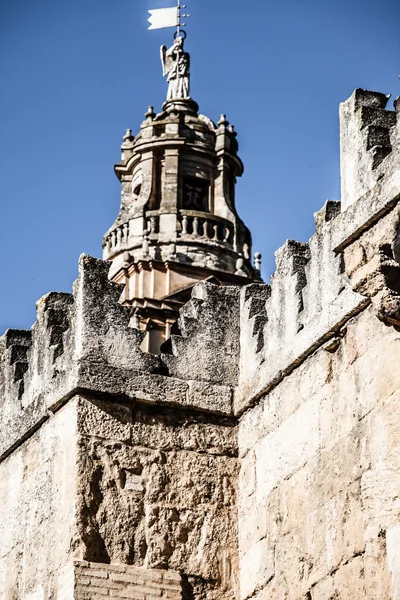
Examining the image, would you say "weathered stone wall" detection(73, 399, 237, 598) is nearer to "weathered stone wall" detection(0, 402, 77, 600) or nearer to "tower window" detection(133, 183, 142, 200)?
"weathered stone wall" detection(0, 402, 77, 600)

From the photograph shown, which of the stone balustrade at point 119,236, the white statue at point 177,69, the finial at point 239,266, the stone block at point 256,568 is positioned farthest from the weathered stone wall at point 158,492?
the white statue at point 177,69

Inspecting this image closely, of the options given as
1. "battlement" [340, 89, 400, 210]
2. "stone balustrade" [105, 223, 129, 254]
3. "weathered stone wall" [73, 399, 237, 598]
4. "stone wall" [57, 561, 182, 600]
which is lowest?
"stone wall" [57, 561, 182, 600]

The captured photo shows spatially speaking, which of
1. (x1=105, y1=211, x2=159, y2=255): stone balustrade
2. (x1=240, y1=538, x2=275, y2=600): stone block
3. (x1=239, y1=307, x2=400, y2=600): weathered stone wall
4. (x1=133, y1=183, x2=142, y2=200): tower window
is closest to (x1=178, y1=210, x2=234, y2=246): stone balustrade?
(x1=105, y1=211, x2=159, y2=255): stone balustrade

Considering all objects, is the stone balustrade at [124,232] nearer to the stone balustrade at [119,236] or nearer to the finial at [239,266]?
the stone balustrade at [119,236]

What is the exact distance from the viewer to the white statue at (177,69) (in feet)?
142

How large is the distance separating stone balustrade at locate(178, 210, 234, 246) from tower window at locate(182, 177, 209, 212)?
929mm

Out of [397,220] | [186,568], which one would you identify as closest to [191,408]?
[186,568]

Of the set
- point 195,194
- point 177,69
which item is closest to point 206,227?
point 195,194

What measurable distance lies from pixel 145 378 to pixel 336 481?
5.91 feet

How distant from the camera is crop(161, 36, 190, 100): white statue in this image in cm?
4316

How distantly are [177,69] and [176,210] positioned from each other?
4.71 metres

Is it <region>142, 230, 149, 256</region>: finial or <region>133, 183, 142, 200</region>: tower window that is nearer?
<region>142, 230, 149, 256</region>: finial

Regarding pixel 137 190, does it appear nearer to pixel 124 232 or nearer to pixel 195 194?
pixel 195 194

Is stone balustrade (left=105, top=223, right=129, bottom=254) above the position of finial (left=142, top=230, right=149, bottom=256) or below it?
above
